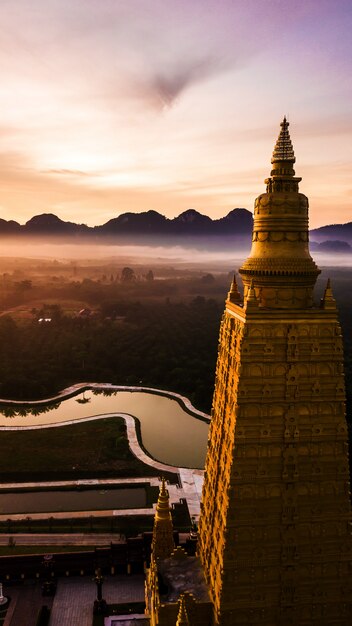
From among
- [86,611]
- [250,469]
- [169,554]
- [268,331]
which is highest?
[268,331]

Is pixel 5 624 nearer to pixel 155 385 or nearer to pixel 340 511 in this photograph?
pixel 340 511

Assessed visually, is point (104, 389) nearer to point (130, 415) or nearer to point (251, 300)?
point (130, 415)

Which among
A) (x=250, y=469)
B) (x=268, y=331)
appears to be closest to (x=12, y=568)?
(x=250, y=469)

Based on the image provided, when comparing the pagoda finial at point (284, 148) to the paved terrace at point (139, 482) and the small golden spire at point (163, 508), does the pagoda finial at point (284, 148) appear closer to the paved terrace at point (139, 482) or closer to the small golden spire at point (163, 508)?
the small golden spire at point (163, 508)

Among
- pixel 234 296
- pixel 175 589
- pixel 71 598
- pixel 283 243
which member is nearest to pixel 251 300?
pixel 283 243

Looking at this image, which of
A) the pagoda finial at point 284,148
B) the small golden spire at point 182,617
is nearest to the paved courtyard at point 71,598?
the small golden spire at point 182,617

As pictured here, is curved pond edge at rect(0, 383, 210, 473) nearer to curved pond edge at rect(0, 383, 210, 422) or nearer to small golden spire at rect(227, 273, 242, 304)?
curved pond edge at rect(0, 383, 210, 422)
